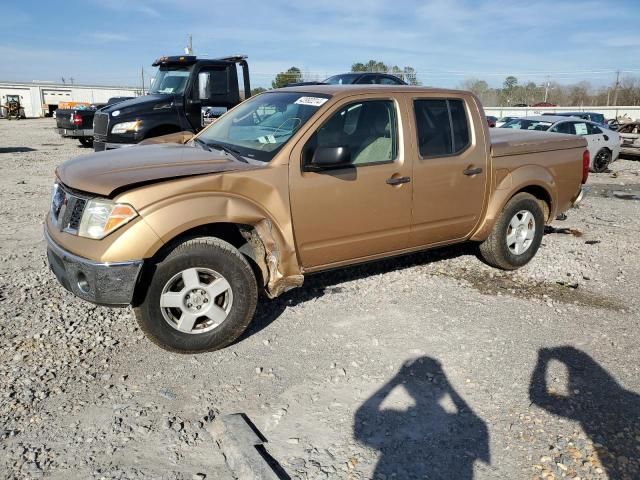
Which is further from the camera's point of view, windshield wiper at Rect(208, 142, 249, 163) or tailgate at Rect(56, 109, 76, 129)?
tailgate at Rect(56, 109, 76, 129)

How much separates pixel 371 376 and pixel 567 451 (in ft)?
4.05

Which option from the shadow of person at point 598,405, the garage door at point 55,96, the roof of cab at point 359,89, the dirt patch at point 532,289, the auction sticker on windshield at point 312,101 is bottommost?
the shadow of person at point 598,405

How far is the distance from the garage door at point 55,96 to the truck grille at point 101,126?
49.3 metres

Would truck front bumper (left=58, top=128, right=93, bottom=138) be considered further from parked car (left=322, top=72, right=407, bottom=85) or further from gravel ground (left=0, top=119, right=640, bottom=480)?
gravel ground (left=0, top=119, right=640, bottom=480)

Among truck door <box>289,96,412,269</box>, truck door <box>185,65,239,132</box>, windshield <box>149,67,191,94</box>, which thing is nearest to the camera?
truck door <box>289,96,412,269</box>

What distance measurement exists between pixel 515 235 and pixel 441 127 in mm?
1568

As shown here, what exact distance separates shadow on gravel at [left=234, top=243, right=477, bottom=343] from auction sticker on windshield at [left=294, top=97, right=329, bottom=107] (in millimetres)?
1394

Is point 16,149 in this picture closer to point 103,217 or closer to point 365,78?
point 365,78

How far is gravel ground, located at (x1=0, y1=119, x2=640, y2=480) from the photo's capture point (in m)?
2.79

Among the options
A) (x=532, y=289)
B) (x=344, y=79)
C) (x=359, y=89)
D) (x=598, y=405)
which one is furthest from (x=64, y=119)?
(x=598, y=405)

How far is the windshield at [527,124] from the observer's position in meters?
14.5

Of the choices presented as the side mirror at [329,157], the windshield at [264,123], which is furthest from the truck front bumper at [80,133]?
the side mirror at [329,157]

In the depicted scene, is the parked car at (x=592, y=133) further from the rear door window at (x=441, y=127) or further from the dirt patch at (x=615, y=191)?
the rear door window at (x=441, y=127)

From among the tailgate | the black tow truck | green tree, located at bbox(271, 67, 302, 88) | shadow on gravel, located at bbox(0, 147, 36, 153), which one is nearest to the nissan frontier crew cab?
the black tow truck
